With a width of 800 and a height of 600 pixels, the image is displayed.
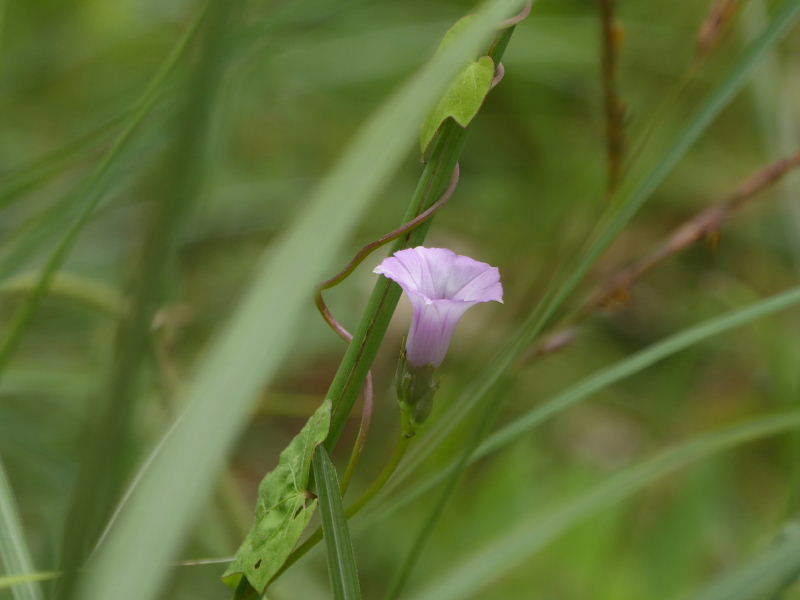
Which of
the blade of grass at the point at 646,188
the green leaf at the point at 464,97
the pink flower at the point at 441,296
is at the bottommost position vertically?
the blade of grass at the point at 646,188

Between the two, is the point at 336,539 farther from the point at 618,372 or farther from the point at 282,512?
the point at 618,372

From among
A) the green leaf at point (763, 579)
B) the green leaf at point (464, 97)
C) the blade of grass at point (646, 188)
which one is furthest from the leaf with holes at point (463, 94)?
the green leaf at point (763, 579)

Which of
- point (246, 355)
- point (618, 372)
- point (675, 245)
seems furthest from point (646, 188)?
point (246, 355)

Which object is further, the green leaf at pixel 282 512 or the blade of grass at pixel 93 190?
the blade of grass at pixel 93 190

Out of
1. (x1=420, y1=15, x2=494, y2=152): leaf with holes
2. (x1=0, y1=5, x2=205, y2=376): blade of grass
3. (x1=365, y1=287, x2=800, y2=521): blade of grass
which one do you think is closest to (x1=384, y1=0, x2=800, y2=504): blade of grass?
(x1=365, y1=287, x2=800, y2=521): blade of grass

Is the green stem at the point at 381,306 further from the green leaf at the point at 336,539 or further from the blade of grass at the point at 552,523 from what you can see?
the blade of grass at the point at 552,523

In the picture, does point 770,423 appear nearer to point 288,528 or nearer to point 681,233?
point 681,233
